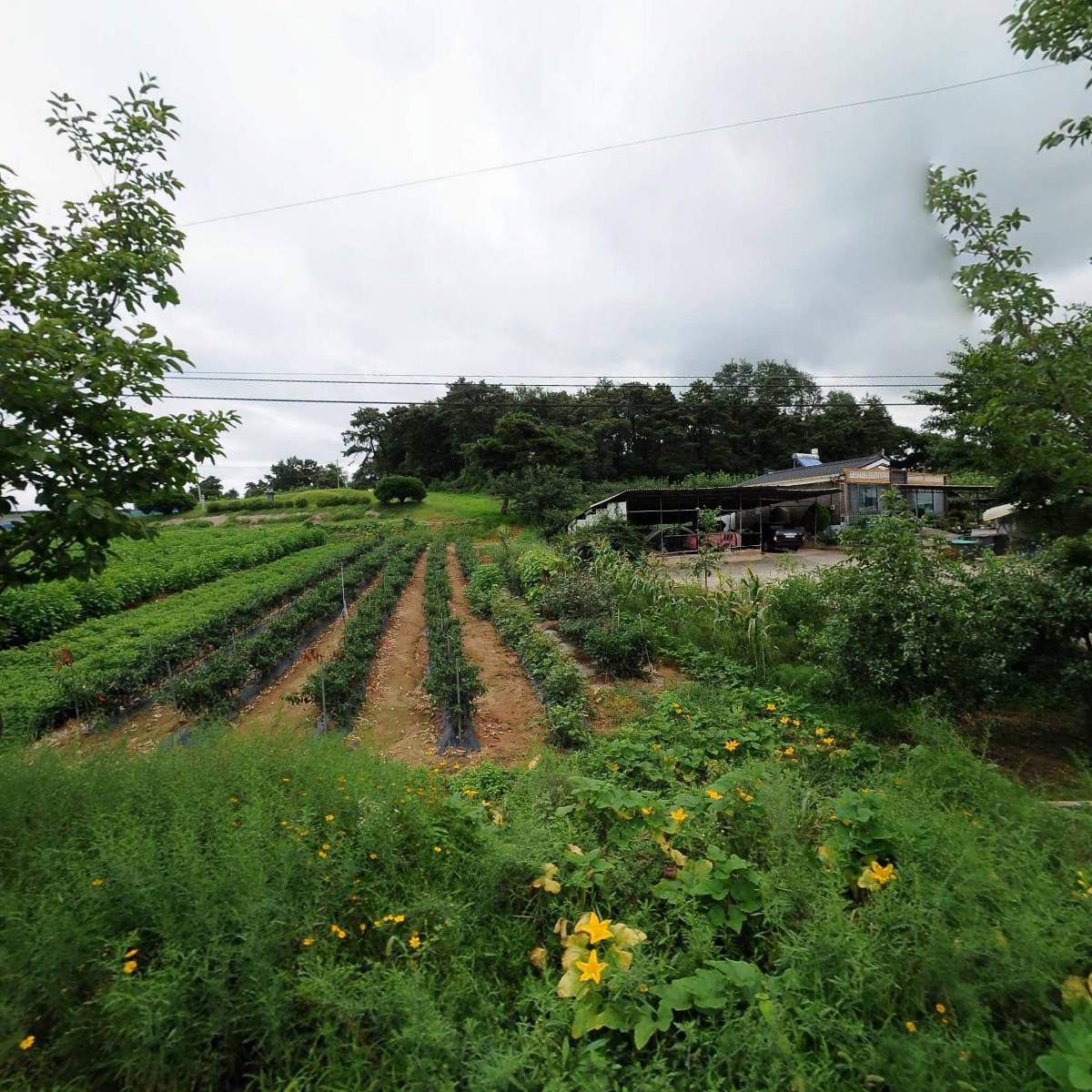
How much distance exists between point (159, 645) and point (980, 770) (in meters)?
9.89

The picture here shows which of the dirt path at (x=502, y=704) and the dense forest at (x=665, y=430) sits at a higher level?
the dense forest at (x=665, y=430)

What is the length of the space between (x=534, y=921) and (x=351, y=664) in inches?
208

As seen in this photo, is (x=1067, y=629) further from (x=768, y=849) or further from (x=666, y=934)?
(x=666, y=934)

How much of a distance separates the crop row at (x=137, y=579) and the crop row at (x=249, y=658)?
1.67 metres

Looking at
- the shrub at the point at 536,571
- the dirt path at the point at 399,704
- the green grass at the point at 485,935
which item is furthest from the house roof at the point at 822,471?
the green grass at the point at 485,935

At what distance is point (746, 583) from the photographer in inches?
295

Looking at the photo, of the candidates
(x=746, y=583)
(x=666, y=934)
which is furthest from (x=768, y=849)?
(x=746, y=583)

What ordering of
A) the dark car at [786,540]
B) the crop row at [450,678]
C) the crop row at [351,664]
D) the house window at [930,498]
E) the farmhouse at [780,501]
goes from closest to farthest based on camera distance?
the crop row at [450,678], the crop row at [351,664], the farmhouse at [780,501], the dark car at [786,540], the house window at [930,498]

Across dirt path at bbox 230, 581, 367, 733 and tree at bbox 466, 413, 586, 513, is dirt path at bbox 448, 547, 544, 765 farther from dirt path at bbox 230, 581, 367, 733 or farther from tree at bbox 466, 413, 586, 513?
tree at bbox 466, 413, 586, 513

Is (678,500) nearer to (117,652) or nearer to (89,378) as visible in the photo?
(117,652)

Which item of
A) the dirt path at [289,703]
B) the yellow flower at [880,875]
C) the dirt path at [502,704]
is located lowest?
the dirt path at [502,704]

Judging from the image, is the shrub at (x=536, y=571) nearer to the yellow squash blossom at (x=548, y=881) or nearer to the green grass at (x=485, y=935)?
the green grass at (x=485, y=935)

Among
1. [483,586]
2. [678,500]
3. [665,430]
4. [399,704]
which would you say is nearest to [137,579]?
[483,586]

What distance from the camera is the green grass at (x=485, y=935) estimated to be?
1.45m
